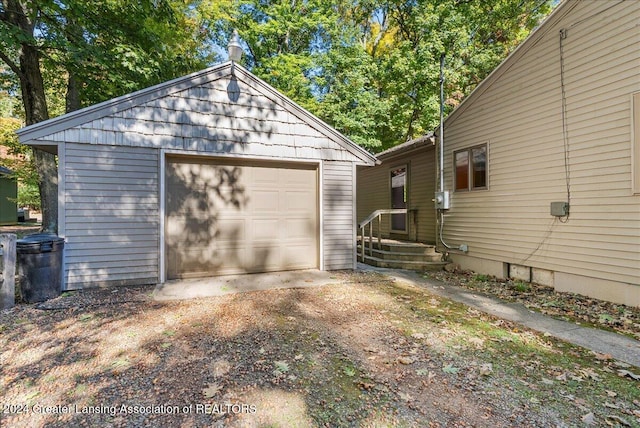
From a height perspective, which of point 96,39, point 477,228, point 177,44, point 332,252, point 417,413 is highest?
point 177,44

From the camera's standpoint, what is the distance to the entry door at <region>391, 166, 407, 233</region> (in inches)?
405

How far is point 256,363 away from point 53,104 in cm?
2035

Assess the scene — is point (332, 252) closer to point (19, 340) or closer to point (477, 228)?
point (477, 228)

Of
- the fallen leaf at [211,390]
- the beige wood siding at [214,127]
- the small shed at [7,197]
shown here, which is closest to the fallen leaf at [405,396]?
the fallen leaf at [211,390]

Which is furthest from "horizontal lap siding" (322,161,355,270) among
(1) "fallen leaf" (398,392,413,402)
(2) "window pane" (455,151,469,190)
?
(1) "fallen leaf" (398,392,413,402)

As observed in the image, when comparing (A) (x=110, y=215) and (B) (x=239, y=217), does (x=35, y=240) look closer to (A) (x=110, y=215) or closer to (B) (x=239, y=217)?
(A) (x=110, y=215)

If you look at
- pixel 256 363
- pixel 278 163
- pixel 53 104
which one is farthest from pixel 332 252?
pixel 53 104

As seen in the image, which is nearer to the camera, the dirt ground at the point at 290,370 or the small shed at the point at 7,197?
the dirt ground at the point at 290,370

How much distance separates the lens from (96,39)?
959 cm

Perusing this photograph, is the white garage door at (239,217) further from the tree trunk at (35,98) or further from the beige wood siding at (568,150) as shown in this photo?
the tree trunk at (35,98)

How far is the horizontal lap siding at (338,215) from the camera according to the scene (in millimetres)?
6930

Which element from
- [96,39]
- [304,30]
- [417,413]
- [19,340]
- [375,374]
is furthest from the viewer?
[304,30]

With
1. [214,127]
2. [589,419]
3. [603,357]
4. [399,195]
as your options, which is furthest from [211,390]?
[399,195]

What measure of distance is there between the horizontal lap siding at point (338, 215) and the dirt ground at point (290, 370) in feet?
8.45
